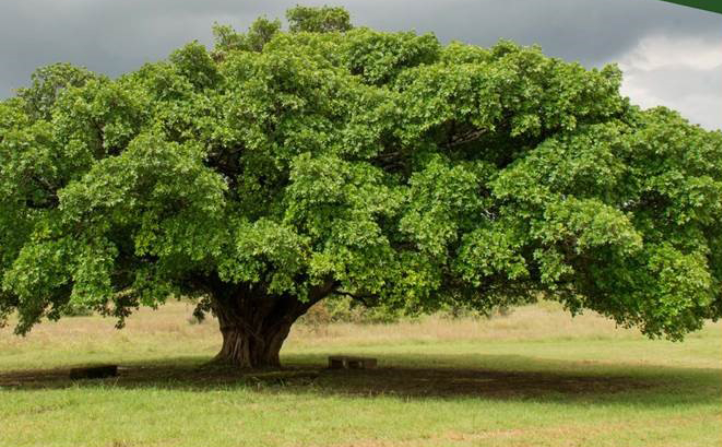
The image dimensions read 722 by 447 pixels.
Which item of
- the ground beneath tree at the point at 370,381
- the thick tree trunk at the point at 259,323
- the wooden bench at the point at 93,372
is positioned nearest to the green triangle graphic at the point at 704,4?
the ground beneath tree at the point at 370,381

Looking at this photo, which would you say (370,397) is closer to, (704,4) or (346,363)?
(346,363)

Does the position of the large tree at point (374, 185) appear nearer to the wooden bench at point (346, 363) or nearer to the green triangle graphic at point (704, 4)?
the wooden bench at point (346, 363)

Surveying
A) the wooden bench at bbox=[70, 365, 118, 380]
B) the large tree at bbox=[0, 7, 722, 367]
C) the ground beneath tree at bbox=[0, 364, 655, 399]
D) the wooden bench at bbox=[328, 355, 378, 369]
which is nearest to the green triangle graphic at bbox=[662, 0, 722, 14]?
the large tree at bbox=[0, 7, 722, 367]

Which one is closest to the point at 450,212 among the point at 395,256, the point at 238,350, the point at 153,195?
Result: the point at 395,256

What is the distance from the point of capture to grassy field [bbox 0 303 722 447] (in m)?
11.5

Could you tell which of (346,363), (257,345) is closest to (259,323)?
(257,345)

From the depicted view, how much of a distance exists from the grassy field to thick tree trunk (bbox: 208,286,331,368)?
123 centimetres

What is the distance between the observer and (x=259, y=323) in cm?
2181

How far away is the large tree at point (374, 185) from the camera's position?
14.9 m

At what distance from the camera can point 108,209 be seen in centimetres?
1541

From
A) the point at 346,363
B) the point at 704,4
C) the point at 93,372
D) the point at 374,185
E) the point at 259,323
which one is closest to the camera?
the point at 704,4

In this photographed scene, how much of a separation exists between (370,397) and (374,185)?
4.64 metres

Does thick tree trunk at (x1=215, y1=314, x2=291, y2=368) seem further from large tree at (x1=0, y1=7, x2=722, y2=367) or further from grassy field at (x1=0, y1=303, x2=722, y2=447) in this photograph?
large tree at (x1=0, y1=7, x2=722, y2=367)

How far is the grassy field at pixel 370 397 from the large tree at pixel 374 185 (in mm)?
2250
